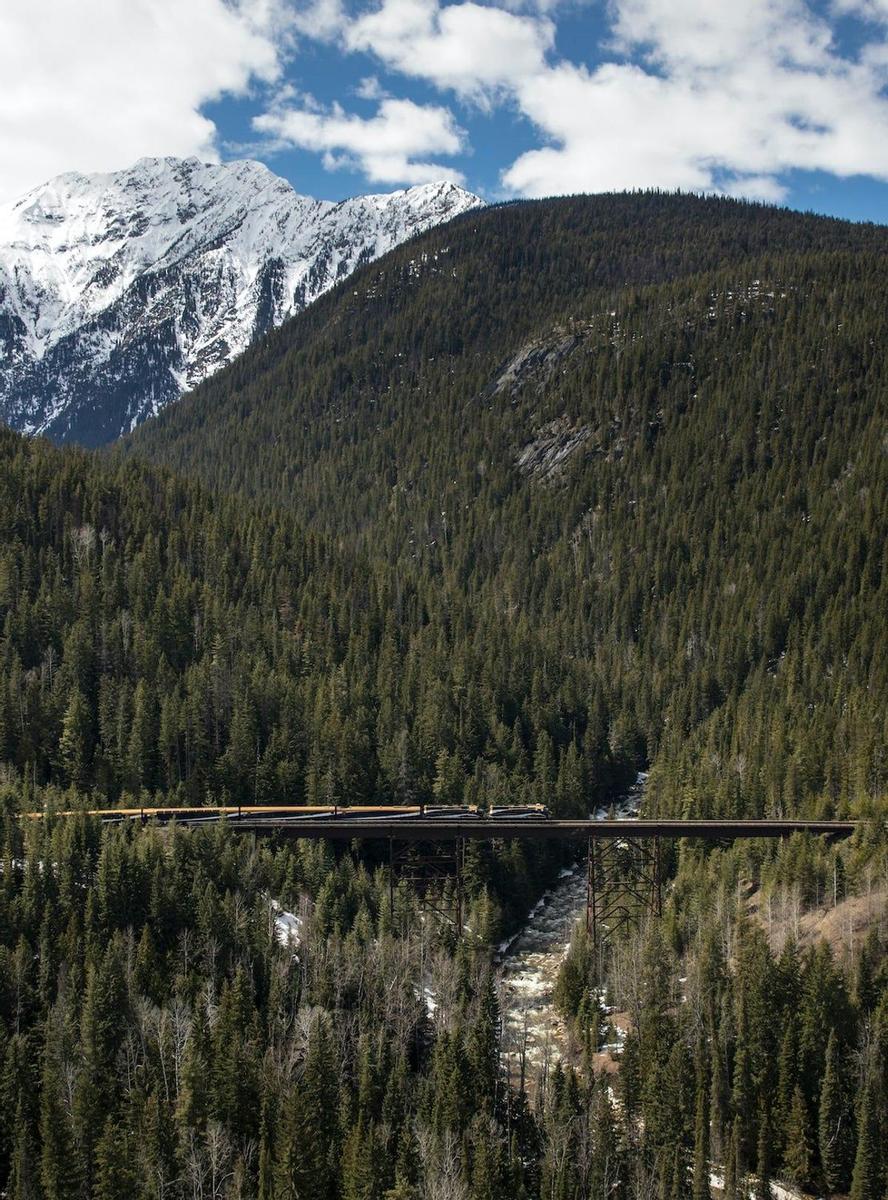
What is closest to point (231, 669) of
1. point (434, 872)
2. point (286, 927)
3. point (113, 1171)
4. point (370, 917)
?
point (434, 872)

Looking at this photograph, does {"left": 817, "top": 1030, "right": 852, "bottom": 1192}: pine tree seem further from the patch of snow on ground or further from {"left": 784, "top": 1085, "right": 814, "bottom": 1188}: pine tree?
the patch of snow on ground

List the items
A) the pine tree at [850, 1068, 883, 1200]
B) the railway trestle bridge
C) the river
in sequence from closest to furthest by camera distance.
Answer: the pine tree at [850, 1068, 883, 1200] < the river < the railway trestle bridge

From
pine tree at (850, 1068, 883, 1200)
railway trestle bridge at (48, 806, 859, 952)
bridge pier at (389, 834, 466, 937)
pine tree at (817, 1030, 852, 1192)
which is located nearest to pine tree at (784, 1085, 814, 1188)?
pine tree at (817, 1030, 852, 1192)

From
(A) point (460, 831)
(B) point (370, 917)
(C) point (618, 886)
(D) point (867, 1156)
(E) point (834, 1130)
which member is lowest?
(D) point (867, 1156)

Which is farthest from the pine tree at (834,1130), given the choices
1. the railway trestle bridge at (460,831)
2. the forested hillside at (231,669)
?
the forested hillside at (231,669)

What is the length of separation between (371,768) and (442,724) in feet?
40.4

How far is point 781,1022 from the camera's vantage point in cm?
7881

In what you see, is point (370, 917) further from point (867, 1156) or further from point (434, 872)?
point (867, 1156)

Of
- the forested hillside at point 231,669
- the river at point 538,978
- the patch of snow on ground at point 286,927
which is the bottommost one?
the river at point 538,978

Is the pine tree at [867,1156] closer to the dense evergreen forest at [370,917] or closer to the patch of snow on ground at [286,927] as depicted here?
the dense evergreen forest at [370,917]

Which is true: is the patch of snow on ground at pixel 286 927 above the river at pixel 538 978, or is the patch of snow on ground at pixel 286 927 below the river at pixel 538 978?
above

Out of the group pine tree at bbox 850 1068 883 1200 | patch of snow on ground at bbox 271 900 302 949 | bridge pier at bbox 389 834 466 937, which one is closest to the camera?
pine tree at bbox 850 1068 883 1200

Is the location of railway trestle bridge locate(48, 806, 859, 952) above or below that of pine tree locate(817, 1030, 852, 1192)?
above

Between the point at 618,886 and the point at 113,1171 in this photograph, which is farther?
the point at 618,886
